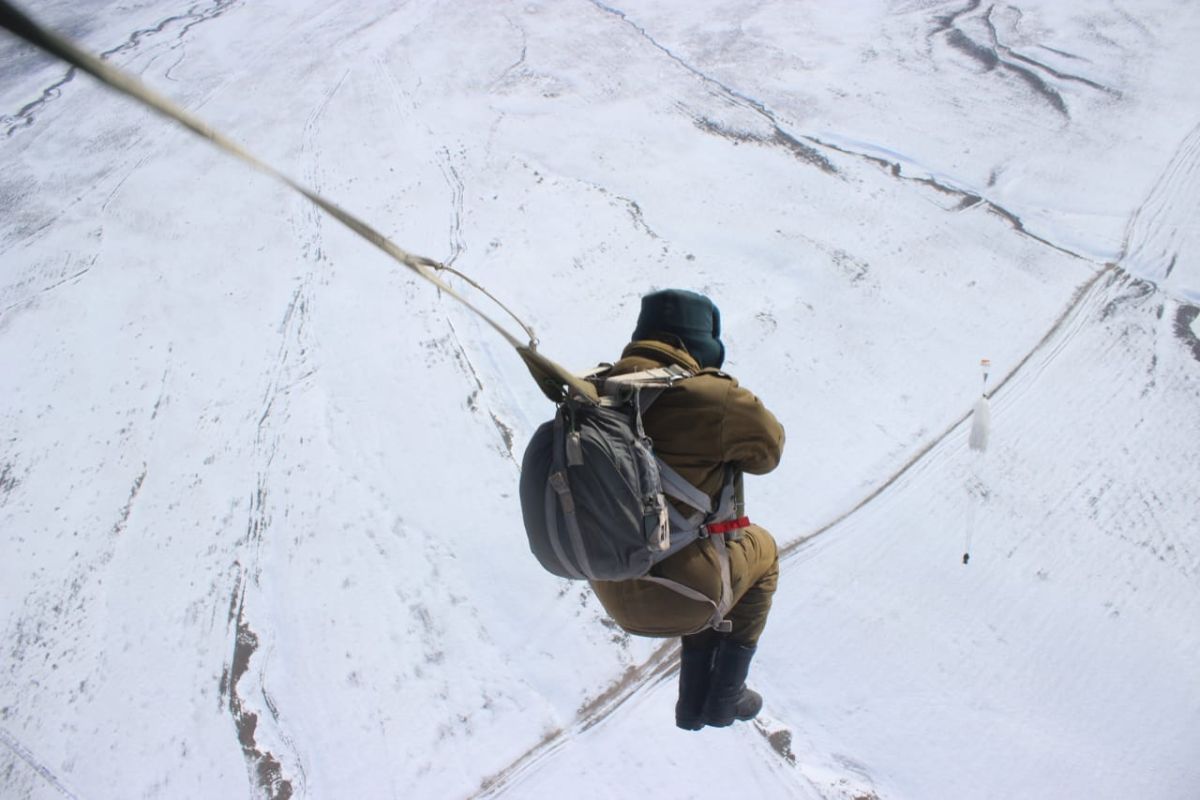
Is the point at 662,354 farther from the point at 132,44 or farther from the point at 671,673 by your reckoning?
the point at 132,44

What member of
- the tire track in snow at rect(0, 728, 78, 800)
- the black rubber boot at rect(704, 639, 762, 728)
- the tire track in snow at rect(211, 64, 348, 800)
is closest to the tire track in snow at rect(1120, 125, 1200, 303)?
the black rubber boot at rect(704, 639, 762, 728)

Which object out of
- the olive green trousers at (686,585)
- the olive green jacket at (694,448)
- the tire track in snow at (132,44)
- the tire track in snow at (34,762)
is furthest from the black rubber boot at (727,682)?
the tire track in snow at (132,44)

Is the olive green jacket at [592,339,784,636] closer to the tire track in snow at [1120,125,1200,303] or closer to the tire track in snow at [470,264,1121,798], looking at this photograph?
the tire track in snow at [470,264,1121,798]

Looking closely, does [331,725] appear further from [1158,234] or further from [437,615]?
[1158,234]

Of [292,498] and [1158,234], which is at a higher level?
[292,498]

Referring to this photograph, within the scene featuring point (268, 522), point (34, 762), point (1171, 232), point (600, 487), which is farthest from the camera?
point (1171, 232)

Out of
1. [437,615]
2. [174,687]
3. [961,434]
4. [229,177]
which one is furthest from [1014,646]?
[229,177]

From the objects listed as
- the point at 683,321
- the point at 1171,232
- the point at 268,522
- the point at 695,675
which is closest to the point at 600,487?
the point at 683,321
